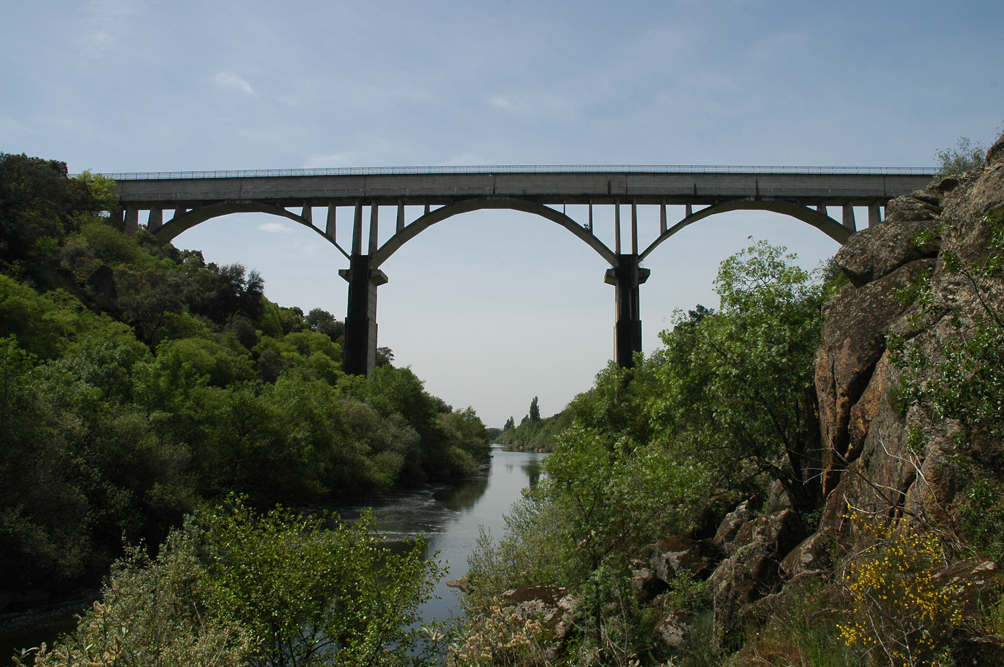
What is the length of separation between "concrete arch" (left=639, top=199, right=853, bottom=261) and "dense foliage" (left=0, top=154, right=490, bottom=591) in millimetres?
16362

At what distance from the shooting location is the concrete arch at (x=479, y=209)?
28.8 metres

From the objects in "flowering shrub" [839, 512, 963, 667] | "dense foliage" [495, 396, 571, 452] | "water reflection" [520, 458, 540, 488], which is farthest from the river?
"dense foliage" [495, 396, 571, 452]

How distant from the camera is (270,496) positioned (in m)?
22.0

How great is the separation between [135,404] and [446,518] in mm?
10889

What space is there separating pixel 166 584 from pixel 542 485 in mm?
5147

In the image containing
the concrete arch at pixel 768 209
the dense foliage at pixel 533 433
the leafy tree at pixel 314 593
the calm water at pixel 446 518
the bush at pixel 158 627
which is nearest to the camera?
the bush at pixel 158 627

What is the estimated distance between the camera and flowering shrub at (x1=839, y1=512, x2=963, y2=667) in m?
3.69

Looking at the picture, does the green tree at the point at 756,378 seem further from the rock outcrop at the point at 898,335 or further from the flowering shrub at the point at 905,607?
the flowering shrub at the point at 905,607

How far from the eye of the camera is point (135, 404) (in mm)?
18094

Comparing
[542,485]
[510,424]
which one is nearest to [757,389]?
[542,485]

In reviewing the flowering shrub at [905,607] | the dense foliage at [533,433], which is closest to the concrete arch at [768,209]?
the flowering shrub at [905,607]

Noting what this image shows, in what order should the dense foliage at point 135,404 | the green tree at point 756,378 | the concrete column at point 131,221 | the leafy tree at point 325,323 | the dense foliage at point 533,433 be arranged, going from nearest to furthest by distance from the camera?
the green tree at point 756,378
the dense foliage at point 135,404
the concrete column at point 131,221
the leafy tree at point 325,323
the dense foliage at point 533,433

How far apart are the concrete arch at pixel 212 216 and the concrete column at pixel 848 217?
891 inches

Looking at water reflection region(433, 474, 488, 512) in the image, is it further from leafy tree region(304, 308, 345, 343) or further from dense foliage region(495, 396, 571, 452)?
dense foliage region(495, 396, 571, 452)
